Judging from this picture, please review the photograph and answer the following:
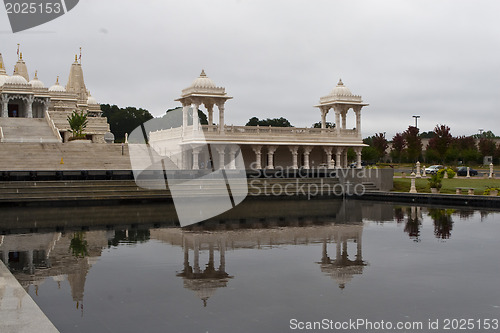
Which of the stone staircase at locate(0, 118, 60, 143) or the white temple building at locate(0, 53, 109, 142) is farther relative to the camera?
the white temple building at locate(0, 53, 109, 142)

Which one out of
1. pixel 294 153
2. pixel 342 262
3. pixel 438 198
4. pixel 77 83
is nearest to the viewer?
pixel 342 262

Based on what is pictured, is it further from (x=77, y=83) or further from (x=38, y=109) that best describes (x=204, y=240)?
(x=77, y=83)

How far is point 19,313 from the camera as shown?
8.95 metres

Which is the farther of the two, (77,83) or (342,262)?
(77,83)

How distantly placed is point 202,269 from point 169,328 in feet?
14.9

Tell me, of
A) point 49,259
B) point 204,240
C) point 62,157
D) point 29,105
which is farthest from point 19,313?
point 29,105

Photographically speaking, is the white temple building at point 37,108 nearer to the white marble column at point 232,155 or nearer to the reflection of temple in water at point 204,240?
the white marble column at point 232,155

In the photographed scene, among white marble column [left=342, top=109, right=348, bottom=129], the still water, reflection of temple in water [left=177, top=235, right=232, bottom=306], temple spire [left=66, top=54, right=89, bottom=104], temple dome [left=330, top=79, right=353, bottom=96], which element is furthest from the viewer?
temple spire [left=66, top=54, right=89, bottom=104]

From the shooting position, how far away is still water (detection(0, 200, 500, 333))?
9.54 m

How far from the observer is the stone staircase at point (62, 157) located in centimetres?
3734

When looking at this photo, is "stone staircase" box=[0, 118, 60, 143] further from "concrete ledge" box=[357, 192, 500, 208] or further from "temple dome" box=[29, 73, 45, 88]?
"concrete ledge" box=[357, 192, 500, 208]

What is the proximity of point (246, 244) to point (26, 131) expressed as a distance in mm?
38328

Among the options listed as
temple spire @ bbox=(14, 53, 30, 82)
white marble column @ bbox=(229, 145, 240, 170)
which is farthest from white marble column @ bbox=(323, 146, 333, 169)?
temple spire @ bbox=(14, 53, 30, 82)

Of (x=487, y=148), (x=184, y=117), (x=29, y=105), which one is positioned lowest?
(x=487, y=148)
